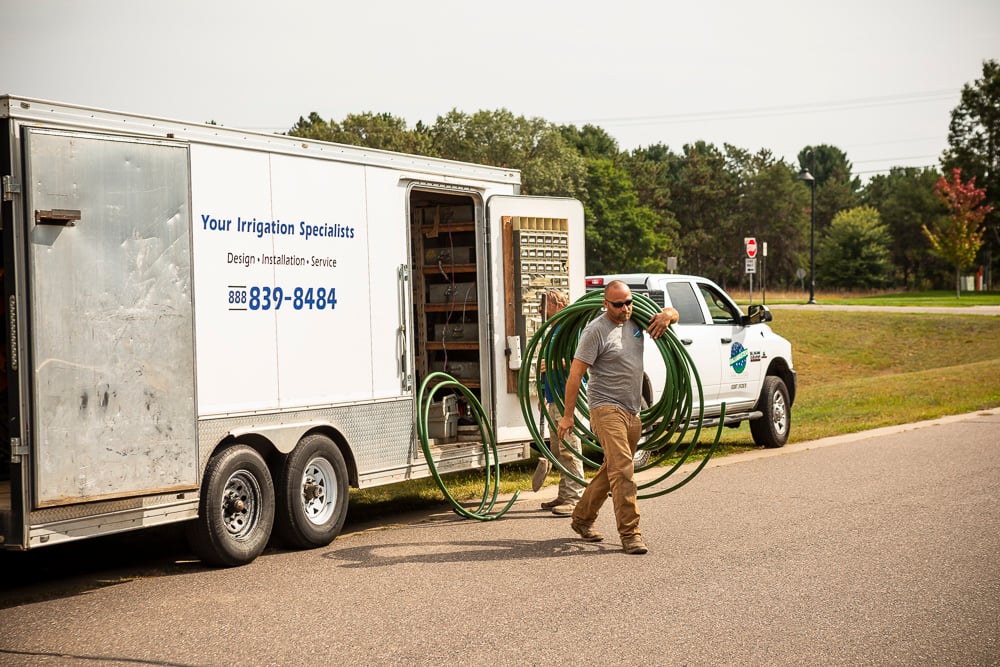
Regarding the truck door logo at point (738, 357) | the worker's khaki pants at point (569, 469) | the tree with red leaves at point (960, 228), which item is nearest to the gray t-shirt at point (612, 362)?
the worker's khaki pants at point (569, 469)

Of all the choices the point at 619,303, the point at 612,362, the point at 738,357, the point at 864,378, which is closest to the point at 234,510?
the point at 612,362

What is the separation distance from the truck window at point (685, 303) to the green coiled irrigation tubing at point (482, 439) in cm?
369

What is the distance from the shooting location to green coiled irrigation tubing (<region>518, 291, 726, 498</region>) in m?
9.27

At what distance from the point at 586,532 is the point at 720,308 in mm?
6453

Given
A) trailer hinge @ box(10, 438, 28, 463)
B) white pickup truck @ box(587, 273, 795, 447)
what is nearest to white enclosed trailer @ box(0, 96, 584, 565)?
trailer hinge @ box(10, 438, 28, 463)

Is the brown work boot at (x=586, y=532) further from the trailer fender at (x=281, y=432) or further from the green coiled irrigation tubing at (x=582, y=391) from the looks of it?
the trailer fender at (x=281, y=432)

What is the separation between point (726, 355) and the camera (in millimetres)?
14180

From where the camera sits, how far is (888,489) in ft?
35.8

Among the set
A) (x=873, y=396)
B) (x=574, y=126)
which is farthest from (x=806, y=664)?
(x=574, y=126)

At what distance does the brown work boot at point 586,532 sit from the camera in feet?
28.7

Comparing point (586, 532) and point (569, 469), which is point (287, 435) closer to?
point (586, 532)

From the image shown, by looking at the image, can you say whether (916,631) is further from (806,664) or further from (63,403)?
(63,403)

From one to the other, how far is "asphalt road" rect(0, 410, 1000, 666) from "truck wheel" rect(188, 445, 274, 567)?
0.52 ft

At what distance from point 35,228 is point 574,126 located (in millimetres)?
103237
